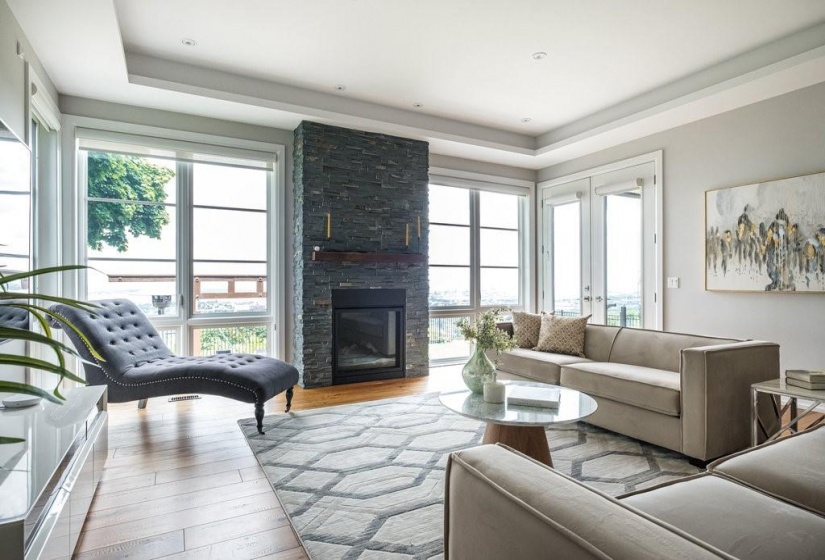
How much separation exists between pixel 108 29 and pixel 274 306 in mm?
2731

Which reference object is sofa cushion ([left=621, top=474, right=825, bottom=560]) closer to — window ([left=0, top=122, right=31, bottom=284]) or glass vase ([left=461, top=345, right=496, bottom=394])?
glass vase ([left=461, top=345, right=496, bottom=394])

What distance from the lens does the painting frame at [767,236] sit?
3676mm

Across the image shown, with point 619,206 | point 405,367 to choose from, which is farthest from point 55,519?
point 619,206

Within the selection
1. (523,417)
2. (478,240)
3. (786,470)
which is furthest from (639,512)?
(478,240)

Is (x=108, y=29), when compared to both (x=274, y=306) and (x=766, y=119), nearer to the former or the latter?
(x=274, y=306)

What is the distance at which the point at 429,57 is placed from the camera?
380 centimetres

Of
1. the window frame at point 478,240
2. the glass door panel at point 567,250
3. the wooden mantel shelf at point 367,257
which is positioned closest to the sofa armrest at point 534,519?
the wooden mantel shelf at point 367,257

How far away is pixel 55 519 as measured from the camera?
150 centimetres

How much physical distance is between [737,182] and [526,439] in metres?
3.49

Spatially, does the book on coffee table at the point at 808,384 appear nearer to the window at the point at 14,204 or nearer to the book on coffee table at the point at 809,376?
the book on coffee table at the point at 809,376

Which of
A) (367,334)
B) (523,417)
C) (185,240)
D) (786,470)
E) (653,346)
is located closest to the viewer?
(786,470)

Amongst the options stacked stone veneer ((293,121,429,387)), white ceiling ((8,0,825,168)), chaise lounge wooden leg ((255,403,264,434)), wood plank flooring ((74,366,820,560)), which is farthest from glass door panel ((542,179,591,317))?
chaise lounge wooden leg ((255,403,264,434))

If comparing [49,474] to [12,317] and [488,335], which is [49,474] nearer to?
[12,317]

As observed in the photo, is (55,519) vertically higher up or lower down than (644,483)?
higher up
